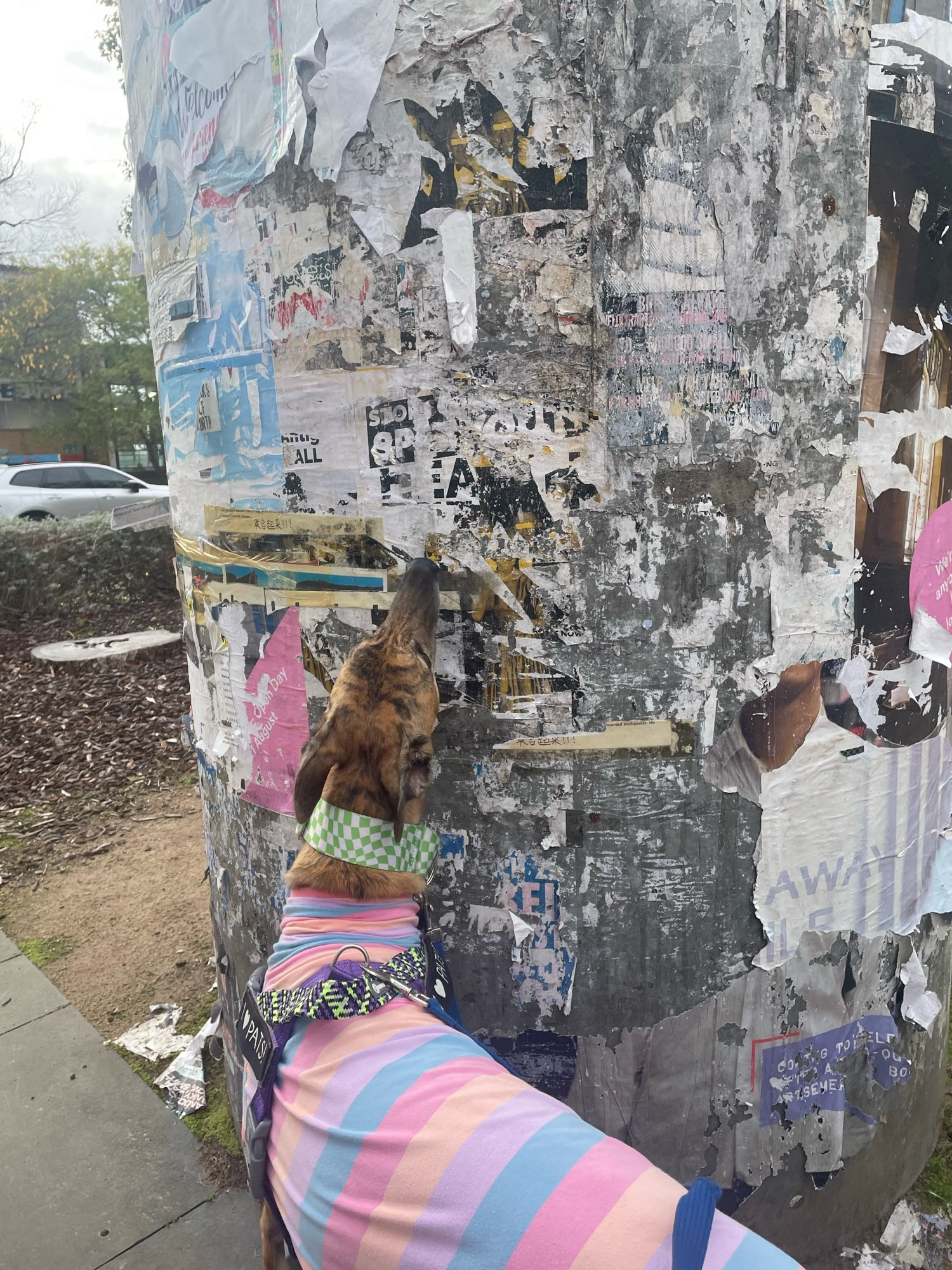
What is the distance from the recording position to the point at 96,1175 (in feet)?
9.59

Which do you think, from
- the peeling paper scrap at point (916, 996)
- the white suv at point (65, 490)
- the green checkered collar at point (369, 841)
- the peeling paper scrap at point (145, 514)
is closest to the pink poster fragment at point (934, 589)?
the peeling paper scrap at point (916, 996)

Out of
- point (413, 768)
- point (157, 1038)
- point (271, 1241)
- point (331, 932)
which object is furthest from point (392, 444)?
point (157, 1038)

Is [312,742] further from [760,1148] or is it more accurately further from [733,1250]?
[760,1148]

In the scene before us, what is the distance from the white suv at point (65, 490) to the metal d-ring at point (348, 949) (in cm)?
1629

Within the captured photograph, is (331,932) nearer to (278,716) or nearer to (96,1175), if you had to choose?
(278,716)

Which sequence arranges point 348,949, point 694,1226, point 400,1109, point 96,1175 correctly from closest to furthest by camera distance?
point 694,1226 < point 400,1109 < point 348,949 < point 96,1175

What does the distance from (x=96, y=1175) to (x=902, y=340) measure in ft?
11.7

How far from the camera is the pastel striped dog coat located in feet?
4.48

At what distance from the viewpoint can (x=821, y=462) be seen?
1.97m

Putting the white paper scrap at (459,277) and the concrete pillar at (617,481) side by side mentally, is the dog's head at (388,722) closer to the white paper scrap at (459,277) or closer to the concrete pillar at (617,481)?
the concrete pillar at (617,481)

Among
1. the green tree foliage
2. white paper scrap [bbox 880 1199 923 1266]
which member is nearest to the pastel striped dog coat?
white paper scrap [bbox 880 1199 923 1266]

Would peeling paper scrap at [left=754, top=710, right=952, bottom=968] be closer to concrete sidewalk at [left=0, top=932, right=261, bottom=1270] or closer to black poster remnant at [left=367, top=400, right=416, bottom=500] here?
black poster remnant at [left=367, top=400, right=416, bottom=500]

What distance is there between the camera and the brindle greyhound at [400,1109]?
4.53 feet

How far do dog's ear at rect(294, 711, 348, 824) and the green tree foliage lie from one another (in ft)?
112
